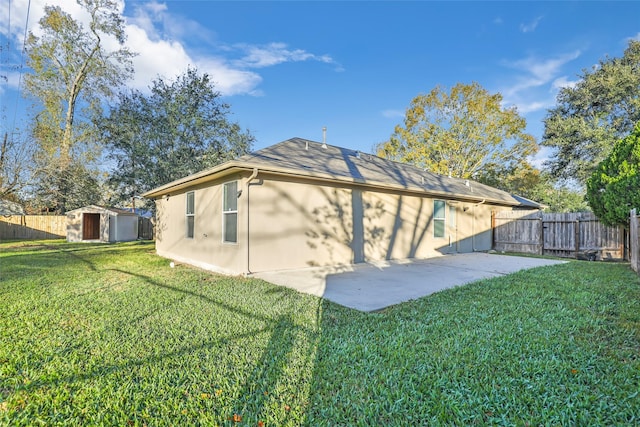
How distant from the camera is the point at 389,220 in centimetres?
952

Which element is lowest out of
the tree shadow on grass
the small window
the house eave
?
the tree shadow on grass

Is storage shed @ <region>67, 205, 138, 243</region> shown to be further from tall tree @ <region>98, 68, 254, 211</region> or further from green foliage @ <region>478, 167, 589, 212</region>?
green foliage @ <region>478, 167, 589, 212</region>

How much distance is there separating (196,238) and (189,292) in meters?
3.98

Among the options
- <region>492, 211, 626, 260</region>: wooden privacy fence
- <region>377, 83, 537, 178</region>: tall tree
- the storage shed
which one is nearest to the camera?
<region>492, 211, 626, 260</region>: wooden privacy fence

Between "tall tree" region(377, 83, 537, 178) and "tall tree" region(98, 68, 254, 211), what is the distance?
14756 millimetres

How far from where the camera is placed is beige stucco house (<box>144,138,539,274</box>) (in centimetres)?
698

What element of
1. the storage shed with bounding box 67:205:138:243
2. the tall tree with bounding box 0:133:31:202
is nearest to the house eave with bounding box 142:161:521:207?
the tall tree with bounding box 0:133:31:202

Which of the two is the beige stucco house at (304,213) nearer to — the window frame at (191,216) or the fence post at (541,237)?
the window frame at (191,216)

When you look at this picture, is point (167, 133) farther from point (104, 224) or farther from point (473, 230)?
point (473, 230)

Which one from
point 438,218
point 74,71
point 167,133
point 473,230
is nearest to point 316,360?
point 438,218

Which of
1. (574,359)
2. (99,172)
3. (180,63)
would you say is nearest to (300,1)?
(180,63)

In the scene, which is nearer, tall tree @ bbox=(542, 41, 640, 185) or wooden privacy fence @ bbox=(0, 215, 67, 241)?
tall tree @ bbox=(542, 41, 640, 185)

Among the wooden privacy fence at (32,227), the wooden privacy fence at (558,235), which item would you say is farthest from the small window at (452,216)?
the wooden privacy fence at (32,227)

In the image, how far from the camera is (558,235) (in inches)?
469
